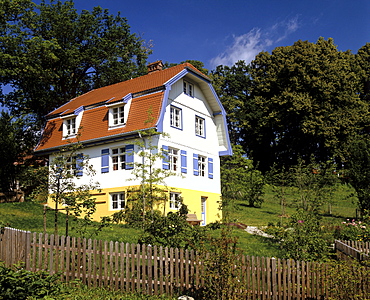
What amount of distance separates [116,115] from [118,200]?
5056mm

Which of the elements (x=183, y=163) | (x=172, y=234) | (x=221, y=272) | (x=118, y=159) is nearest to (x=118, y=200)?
(x=118, y=159)

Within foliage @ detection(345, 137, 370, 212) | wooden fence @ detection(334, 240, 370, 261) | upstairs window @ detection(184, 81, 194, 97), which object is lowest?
wooden fence @ detection(334, 240, 370, 261)

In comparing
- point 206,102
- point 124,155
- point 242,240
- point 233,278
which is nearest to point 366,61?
point 206,102

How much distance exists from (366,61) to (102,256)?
1850 inches

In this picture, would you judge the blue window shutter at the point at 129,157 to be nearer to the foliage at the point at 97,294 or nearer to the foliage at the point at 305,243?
the foliage at the point at 305,243

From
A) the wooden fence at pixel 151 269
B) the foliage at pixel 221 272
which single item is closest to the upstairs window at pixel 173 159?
the wooden fence at pixel 151 269

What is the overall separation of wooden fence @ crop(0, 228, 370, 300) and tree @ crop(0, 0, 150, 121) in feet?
75.4

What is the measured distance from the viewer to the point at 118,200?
23.3 m

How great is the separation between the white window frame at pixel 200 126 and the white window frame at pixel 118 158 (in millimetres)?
5556

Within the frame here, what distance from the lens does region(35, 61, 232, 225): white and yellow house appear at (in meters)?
22.9

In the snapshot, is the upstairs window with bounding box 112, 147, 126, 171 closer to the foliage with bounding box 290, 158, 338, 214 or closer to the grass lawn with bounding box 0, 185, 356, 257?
the grass lawn with bounding box 0, 185, 356, 257

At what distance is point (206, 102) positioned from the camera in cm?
2853

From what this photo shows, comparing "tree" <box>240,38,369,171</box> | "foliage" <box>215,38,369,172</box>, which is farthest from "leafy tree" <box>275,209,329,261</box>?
"tree" <box>240,38,369,171</box>

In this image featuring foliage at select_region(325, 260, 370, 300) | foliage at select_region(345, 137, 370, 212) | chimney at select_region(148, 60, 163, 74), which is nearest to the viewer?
foliage at select_region(325, 260, 370, 300)
